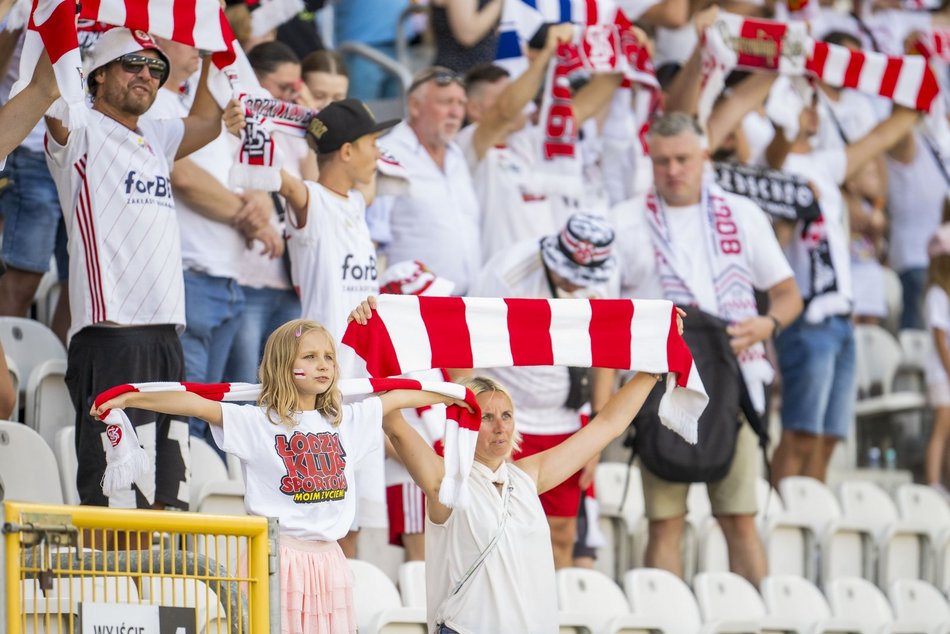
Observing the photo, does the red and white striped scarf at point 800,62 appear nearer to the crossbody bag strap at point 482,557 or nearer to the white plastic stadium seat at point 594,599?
the white plastic stadium seat at point 594,599

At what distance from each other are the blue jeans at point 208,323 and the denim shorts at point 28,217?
589mm

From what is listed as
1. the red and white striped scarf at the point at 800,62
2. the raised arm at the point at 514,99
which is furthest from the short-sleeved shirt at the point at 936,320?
the raised arm at the point at 514,99

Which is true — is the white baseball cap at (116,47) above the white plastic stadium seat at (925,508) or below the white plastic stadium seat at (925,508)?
above

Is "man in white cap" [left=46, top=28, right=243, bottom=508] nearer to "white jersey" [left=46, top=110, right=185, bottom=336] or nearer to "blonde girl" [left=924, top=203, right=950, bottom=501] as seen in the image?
"white jersey" [left=46, top=110, right=185, bottom=336]

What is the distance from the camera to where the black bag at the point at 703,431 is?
25.0 ft

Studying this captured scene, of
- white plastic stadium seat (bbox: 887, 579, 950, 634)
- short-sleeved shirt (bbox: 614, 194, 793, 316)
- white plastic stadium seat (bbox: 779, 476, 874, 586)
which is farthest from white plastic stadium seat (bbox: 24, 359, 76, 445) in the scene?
white plastic stadium seat (bbox: 887, 579, 950, 634)

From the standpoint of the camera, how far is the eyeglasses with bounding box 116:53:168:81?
593 cm

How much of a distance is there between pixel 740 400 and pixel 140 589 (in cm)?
398

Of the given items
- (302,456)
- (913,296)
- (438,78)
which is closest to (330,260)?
(302,456)

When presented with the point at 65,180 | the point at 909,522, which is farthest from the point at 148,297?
the point at 909,522

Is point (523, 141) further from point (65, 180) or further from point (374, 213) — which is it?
point (65, 180)

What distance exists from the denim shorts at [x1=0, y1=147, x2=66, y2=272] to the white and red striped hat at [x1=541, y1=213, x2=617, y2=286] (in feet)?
6.78

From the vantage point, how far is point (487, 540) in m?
5.16

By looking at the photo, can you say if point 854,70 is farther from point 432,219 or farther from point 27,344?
point 27,344
